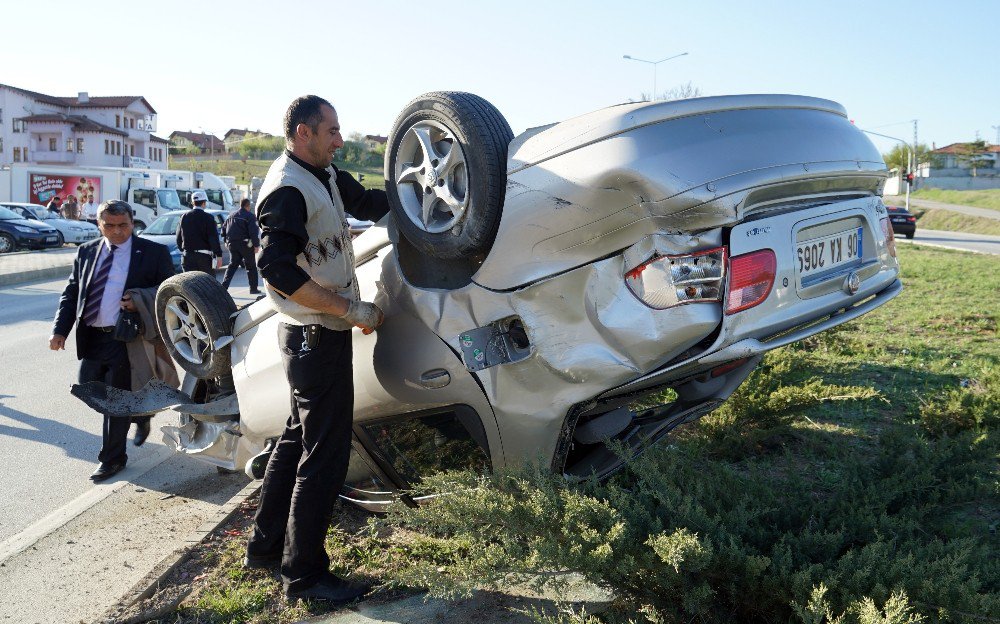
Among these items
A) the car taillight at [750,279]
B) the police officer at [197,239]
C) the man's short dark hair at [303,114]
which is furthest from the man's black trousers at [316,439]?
the police officer at [197,239]

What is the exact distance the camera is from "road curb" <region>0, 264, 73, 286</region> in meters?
16.8

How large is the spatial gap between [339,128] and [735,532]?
7.18 ft

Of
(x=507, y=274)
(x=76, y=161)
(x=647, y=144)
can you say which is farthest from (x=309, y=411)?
(x=76, y=161)

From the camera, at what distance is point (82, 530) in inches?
171

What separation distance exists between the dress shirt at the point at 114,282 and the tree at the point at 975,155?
3491 inches

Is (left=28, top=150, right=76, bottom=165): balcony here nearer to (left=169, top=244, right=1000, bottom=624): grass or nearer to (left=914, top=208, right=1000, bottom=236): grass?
(left=914, top=208, right=1000, bottom=236): grass

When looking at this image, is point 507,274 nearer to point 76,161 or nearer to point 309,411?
point 309,411

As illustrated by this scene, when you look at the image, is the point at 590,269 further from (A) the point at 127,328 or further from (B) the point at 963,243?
(B) the point at 963,243

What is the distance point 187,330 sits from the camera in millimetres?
4578

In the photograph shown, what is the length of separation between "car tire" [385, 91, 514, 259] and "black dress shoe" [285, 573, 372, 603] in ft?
4.36

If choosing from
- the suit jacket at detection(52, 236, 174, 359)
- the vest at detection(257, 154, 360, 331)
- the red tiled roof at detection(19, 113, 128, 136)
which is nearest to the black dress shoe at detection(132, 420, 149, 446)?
the suit jacket at detection(52, 236, 174, 359)

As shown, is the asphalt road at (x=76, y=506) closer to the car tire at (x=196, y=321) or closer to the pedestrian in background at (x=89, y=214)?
the car tire at (x=196, y=321)

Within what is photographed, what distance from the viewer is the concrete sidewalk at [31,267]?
1708 cm

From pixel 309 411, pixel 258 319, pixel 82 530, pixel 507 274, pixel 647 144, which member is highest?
pixel 647 144
